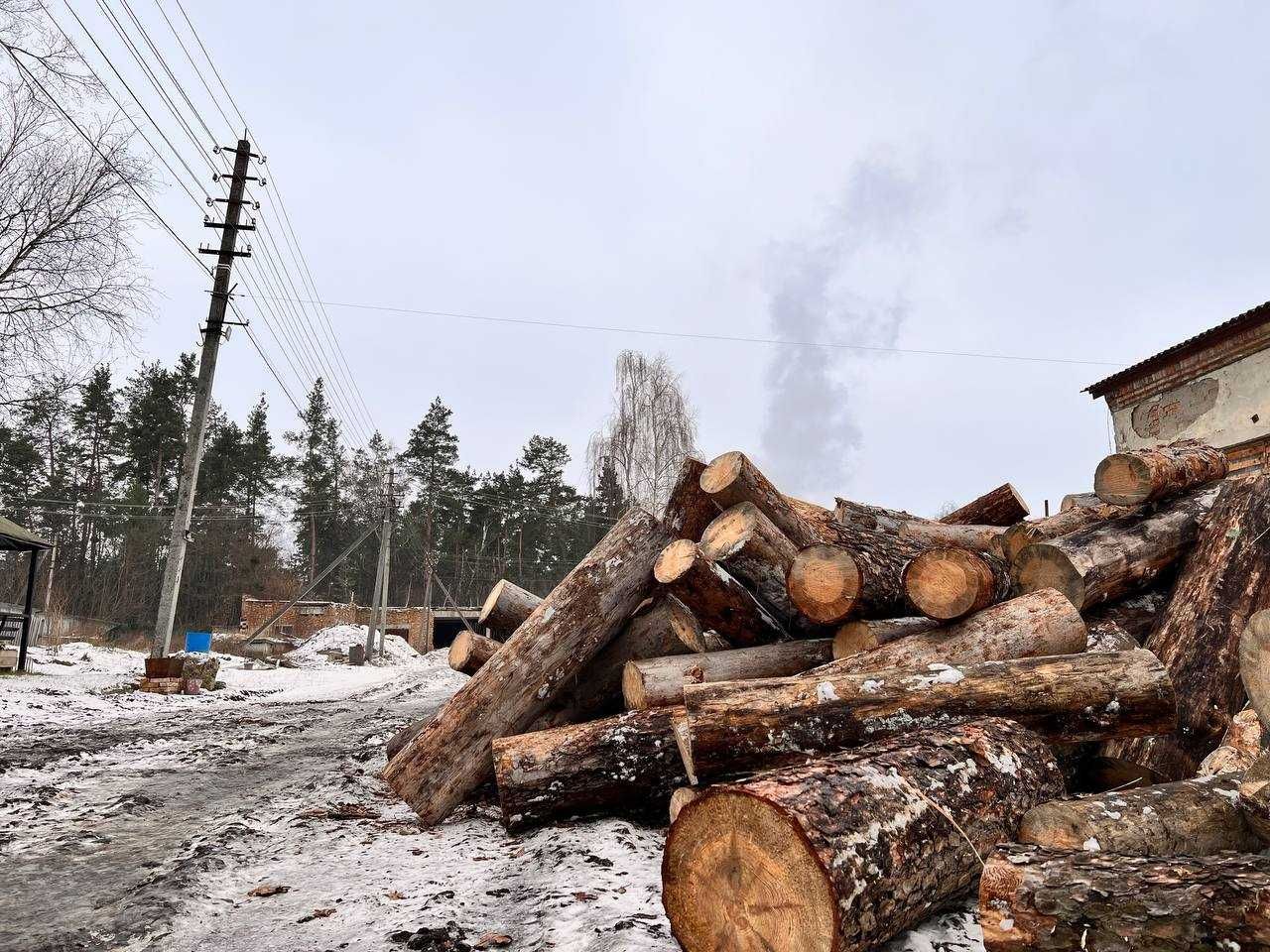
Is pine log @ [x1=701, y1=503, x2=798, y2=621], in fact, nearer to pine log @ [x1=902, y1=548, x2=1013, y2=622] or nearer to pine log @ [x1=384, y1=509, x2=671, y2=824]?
pine log @ [x1=384, y1=509, x2=671, y2=824]

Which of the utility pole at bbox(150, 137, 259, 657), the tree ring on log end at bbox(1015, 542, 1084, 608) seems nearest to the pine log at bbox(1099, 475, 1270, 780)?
the tree ring on log end at bbox(1015, 542, 1084, 608)

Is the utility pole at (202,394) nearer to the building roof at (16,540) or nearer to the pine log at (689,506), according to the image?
the building roof at (16,540)

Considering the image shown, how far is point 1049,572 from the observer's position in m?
4.83

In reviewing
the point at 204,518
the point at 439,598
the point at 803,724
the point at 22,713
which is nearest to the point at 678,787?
the point at 803,724

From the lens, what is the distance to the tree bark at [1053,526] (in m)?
5.71

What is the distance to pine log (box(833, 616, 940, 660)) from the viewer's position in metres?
4.44

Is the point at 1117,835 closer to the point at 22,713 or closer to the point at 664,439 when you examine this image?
the point at 22,713

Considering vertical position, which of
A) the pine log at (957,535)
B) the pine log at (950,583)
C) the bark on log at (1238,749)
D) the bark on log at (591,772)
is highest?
the pine log at (957,535)

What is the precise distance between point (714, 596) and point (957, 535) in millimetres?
2668

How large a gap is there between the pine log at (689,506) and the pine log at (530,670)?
0.52ft

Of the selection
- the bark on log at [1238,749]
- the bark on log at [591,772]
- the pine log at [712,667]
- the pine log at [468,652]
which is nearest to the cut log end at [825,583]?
the pine log at [712,667]

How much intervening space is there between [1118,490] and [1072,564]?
1.12 meters

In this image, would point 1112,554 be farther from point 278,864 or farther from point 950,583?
point 278,864

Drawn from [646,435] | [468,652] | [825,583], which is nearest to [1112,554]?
[825,583]
